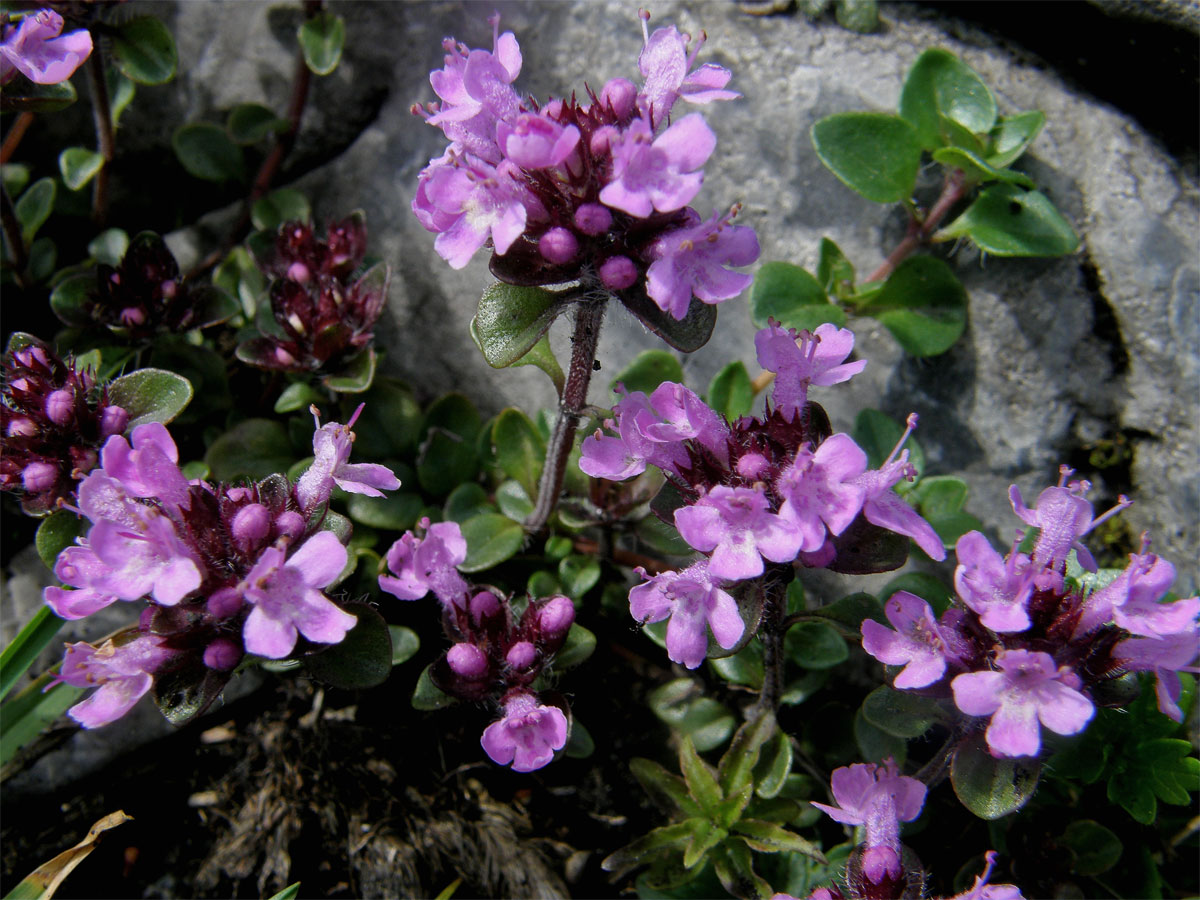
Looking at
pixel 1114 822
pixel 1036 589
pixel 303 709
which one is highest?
pixel 1036 589

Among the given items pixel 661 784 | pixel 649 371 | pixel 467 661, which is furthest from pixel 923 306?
pixel 467 661

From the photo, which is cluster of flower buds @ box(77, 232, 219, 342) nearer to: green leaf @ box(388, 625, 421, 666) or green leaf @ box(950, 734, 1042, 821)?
green leaf @ box(388, 625, 421, 666)

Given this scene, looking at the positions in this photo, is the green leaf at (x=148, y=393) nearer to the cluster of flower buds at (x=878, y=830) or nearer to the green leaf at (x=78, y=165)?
the green leaf at (x=78, y=165)

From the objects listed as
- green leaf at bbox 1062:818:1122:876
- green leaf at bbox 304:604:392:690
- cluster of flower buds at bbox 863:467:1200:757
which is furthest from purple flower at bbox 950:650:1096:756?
green leaf at bbox 304:604:392:690

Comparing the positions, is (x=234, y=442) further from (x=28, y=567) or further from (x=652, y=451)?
(x=652, y=451)

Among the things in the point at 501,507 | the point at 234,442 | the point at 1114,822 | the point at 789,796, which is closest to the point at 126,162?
the point at 234,442
